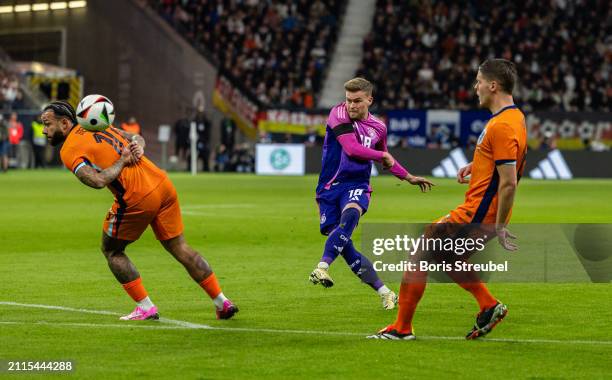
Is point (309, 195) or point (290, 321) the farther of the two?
point (309, 195)

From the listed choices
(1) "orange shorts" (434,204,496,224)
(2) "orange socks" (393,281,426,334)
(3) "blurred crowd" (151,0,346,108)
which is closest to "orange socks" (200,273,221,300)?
(2) "orange socks" (393,281,426,334)

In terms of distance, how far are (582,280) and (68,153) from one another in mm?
6181

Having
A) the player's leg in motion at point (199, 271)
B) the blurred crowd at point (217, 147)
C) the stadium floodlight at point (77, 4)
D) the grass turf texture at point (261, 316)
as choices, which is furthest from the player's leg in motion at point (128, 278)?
the stadium floodlight at point (77, 4)

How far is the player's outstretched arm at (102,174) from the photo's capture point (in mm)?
10133

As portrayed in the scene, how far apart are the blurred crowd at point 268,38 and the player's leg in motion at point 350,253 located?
124ft

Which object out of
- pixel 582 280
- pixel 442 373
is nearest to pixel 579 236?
pixel 582 280

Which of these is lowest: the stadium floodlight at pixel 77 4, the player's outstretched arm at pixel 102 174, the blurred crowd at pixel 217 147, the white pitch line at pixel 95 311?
the blurred crowd at pixel 217 147

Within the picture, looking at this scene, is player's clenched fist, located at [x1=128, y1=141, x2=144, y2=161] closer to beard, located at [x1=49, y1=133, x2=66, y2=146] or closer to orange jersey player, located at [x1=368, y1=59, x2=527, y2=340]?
beard, located at [x1=49, y1=133, x2=66, y2=146]

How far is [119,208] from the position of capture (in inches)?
415

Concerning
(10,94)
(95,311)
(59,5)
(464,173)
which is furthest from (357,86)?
(59,5)

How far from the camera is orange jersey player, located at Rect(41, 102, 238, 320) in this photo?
33.9 feet

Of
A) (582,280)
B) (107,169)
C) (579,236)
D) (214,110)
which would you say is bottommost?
(214,110)

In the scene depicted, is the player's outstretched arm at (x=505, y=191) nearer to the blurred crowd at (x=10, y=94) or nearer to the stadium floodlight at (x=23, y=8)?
the blurred crowd at (x=10, y=94)

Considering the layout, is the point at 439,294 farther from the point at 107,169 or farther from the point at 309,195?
the point at 309,195
